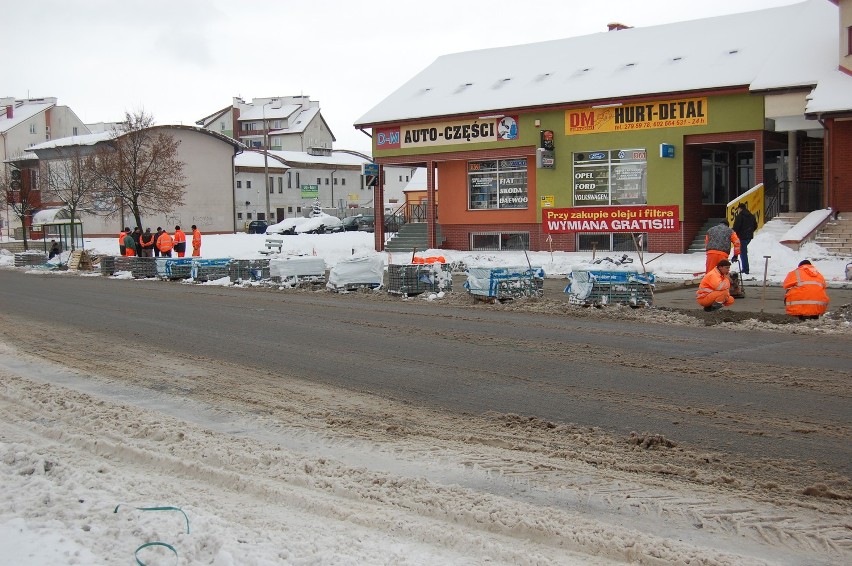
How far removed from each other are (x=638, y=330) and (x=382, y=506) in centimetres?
884

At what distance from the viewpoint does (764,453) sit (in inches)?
287

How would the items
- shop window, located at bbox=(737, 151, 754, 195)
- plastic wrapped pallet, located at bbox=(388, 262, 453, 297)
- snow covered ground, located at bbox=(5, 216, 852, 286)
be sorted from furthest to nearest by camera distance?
shop window, located at bbox=(737, 151, 754, 195) → snow covered ground, located at bbox=(5, 216, 852, 286) → plastic wrapped pallet, located at bbox=(388, 262, 453, 297)

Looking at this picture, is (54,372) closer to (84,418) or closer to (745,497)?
(84,418)

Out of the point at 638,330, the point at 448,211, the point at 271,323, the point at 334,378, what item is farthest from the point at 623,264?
the point at 448,211

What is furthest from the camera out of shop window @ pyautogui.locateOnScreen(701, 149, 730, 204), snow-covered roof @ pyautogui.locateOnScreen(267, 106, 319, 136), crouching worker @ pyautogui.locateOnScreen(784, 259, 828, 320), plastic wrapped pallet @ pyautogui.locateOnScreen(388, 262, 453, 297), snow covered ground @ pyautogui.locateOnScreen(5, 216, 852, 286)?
snow-covered roof @ pyautogui.locateOnScreen(267, 106, 319, 136)

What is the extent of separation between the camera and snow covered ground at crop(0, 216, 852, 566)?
5098 mm

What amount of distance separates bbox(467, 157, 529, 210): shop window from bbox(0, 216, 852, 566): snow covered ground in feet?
84.7

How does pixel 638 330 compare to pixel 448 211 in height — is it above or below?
below

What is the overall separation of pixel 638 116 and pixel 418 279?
14.1 meters

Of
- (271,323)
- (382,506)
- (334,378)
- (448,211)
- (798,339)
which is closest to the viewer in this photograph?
(382,506)

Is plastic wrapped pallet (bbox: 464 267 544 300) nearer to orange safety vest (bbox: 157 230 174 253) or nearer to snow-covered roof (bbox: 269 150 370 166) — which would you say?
orange safety vest (bbox: 157 230 174 253)

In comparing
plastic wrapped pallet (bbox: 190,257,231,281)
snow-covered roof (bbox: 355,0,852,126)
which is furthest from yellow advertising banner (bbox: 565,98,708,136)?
plastic wrapped pallet (bbox: 190,257,231,281)

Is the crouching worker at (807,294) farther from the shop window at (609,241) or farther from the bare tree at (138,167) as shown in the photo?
the bare tree at (138,167)

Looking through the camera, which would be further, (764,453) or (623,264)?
(623,264)
